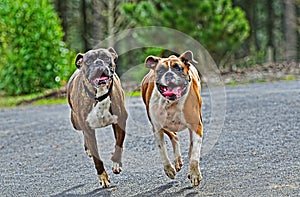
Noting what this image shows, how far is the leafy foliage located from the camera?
1730cm

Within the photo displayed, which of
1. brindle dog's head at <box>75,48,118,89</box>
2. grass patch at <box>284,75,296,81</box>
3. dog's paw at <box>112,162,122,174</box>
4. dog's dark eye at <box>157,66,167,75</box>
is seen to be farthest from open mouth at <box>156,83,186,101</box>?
grass patch at <box>284,75,296,81</box>

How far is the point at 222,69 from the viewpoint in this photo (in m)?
19.0

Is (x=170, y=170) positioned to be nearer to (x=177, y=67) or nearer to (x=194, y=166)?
(x=194, y=166)

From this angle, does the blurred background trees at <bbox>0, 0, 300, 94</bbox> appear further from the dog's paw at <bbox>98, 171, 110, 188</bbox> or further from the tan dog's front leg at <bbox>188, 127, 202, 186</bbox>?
the tan dog's front leg at <bbox>188, 127, 202, 186</bbox>

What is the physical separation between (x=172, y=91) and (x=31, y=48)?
11.6 metres

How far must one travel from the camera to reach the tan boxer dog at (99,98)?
17.4 feet

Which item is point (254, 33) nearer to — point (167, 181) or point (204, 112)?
point (204, 112)

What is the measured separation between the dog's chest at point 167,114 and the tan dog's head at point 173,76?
13 cm

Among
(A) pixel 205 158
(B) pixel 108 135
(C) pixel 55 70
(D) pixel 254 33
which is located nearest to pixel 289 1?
(D) pixel 254 33

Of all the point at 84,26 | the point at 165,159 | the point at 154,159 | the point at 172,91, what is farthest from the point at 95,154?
the point at 84,26

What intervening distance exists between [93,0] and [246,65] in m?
6.44

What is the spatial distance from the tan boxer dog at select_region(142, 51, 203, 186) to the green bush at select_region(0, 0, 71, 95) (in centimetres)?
1099

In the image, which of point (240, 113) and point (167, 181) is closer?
point (167, 181)

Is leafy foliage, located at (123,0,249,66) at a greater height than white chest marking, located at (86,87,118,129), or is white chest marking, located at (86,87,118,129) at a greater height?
leafy foliage, located at (123,0,249,66)
